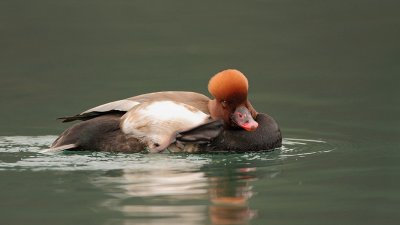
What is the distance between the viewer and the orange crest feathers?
7.56 meters

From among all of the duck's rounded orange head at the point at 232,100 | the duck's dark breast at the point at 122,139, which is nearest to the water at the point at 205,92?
the duck's dark breast at the point at 122,139

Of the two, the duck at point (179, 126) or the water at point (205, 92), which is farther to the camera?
the duck at point (179, 126)

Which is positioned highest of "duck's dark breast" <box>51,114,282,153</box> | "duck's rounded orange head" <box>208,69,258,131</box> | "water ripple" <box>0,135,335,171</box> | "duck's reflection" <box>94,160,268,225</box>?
"duck's rounded orange head" <box>208,69,258,131</box>

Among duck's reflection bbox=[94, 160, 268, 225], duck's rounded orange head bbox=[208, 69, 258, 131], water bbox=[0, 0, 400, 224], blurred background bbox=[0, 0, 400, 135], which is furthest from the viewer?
blurred background bbox=[0, 0, 400, 135]

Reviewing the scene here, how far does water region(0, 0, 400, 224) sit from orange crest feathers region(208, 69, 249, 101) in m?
0.46

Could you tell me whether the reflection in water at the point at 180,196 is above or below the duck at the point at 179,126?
below

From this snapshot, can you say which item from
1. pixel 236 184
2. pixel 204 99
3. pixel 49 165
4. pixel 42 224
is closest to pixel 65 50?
pixel 204 99

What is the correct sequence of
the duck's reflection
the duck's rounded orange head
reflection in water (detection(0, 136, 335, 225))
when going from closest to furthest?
the duck's reflection
reflection in water (detection(0, 136, 335, 225))
the duck's rounded orange head

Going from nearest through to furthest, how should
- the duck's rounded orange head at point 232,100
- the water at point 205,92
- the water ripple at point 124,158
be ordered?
the water at point 205,92, the water ripple at point 124,158, the duck's rounded orange head at point 232,100

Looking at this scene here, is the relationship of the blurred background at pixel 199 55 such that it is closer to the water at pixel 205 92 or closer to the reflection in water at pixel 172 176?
the water at pixel 205 92

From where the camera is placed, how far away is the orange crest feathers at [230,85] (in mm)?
7559

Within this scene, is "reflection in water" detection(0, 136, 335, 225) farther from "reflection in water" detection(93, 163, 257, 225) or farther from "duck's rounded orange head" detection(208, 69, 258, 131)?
"duck's rounded orange head" detection(208, 69, 258, 131)

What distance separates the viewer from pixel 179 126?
7.46 m

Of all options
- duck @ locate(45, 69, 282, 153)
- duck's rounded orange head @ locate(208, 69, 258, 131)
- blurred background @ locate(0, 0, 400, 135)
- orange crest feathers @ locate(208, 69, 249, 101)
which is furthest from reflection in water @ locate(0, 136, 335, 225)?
blurred background @ locate(0, 0, 400, 135)
